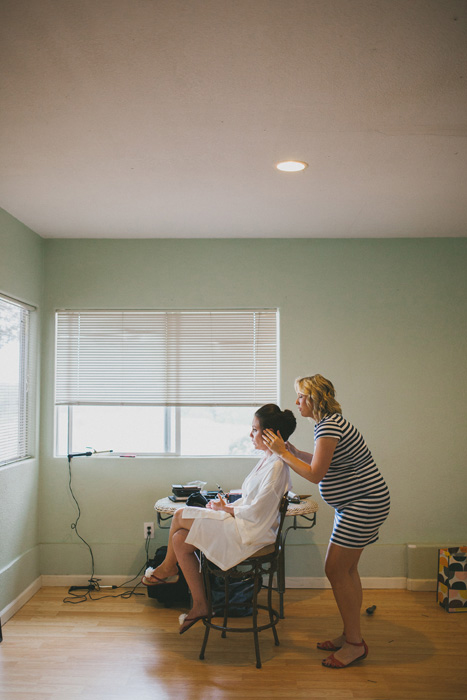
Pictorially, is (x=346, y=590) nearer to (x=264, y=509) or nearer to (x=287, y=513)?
(x=264, y=509)

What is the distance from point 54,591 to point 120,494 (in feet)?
2.70

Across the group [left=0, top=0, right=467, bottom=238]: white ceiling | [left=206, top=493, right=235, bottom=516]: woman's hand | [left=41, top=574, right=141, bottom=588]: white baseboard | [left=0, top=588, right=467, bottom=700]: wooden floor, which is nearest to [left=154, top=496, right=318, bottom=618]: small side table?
[left=0, top=588, right=467, bottom=700]: wooden floor

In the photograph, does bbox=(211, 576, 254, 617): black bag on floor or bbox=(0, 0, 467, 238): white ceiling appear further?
bbox=(211, 576, 254, 617): black bag on floor

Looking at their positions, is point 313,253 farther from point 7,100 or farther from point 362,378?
point 7,100

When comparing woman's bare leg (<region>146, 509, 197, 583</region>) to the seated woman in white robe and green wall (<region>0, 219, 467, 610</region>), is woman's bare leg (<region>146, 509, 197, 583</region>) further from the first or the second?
green wall (<region>0, 219, 467, 610</region>)

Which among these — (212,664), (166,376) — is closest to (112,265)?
(166,376)

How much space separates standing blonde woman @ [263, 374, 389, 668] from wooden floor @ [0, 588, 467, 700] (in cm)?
23

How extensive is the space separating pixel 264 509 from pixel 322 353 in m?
1.71

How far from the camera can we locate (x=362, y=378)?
450 cm

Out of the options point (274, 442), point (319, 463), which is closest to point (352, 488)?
point (319, 463)

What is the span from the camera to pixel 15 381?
411 centimetres

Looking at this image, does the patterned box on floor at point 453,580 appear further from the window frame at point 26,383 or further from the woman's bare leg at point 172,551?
the window frame at point 26,383

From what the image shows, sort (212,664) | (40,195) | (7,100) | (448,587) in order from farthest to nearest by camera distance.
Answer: (448,587) → (40,195) → (212,664) → (7,100)

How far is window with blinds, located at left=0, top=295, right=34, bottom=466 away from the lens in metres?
3.92
